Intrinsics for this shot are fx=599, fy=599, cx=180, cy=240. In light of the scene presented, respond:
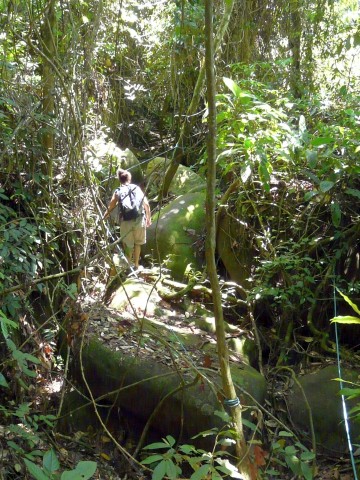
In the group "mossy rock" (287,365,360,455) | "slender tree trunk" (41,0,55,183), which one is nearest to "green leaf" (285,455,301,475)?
"mossy rock" (287,365,360,455)

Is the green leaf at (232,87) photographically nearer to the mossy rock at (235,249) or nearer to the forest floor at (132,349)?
the forest floor at (132,349)

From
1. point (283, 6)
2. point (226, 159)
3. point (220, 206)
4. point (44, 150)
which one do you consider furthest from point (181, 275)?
point (283, 6)

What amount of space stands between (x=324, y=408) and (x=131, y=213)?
127 inches

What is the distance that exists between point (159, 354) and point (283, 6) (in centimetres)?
580

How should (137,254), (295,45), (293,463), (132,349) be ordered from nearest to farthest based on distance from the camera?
(293,463), (132,349), (137,254), (295,45)

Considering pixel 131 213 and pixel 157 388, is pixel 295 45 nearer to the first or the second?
pixel 131 213

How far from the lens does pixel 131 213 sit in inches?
290

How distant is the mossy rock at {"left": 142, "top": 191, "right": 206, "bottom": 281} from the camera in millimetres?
7730

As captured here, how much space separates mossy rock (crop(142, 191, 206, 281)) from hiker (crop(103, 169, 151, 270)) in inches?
7.6

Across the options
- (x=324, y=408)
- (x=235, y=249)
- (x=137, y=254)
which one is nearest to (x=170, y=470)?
(x=324, y=408)

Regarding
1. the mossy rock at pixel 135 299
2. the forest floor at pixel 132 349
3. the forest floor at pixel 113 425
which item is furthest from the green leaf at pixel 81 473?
the mossy rock at pixel 135 299

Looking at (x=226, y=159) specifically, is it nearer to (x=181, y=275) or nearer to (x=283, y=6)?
(x=181, y=275)

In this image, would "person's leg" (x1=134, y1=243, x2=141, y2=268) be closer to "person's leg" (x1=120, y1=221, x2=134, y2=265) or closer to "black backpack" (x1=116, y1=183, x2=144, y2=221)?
"person's leg" (x1=120, y1=221, x2=134, y2=265)

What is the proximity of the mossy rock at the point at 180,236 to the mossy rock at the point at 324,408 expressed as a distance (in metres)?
2.33
